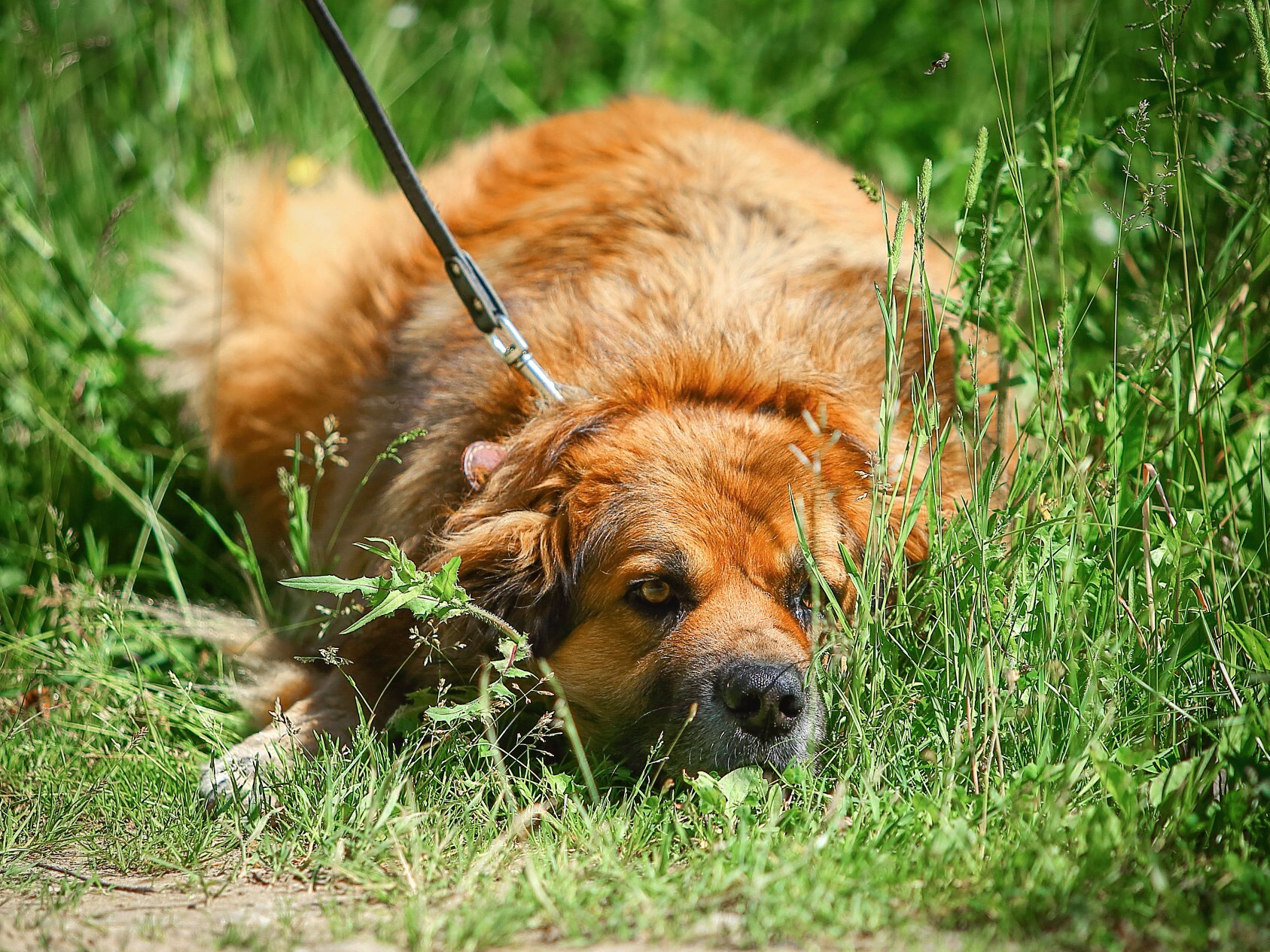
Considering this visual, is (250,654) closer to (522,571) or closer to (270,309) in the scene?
(522,571)

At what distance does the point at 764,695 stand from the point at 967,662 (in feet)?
1.32

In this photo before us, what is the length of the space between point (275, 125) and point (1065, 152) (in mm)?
3668

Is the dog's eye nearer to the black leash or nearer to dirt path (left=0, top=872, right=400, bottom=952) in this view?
the black leash

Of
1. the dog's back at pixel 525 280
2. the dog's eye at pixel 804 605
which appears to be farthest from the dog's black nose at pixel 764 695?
the dog's back at pixel 525 280

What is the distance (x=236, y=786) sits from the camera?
2.26 meters

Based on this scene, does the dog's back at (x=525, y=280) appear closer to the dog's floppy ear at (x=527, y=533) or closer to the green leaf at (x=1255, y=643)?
the dog's floppy ear at (x=527, y=533)

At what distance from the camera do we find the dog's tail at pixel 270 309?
386 cm

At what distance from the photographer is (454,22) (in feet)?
18.6

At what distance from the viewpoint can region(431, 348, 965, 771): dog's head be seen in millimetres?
2365

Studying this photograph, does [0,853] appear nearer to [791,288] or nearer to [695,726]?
[695,726]

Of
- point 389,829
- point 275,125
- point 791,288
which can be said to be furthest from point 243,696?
point 275,125

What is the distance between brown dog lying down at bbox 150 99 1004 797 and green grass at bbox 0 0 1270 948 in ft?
0.64

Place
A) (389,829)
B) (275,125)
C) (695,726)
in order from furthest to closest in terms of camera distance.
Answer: (275,125)
(695,726)
(389,829)

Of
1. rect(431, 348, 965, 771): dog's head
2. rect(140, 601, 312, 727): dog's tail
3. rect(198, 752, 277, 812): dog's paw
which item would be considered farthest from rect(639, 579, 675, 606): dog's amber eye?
rect(140, 601, 312, 727): dog's tail
